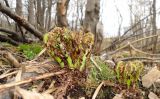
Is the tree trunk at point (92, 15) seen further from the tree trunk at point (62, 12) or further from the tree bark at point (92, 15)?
the tree trunk at point (62, 12)

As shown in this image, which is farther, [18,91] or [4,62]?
[4,62]

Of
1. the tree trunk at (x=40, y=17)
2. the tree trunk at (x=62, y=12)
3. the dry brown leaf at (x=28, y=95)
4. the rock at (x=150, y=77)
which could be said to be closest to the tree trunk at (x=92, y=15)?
the tree trunk at (x=62, y=12)

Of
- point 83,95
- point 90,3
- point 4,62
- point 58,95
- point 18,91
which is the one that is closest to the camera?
point 18,91

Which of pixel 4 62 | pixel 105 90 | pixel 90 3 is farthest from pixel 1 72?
pixel 90 3

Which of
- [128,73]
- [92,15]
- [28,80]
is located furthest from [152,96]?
[92,15]

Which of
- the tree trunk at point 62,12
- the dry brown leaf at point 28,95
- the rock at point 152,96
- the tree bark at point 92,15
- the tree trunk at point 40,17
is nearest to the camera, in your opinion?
the dry brown leaf at point 28,95

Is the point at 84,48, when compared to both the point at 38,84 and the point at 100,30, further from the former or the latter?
the point at 100,30

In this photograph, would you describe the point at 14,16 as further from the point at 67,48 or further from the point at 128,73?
the point at 128,73

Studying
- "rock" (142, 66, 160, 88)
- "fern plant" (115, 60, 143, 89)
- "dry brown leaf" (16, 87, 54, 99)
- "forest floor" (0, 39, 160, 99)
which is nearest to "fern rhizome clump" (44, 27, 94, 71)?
"forest floor" (0, 39, 160, 99)
